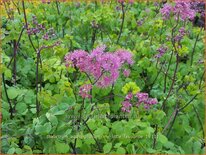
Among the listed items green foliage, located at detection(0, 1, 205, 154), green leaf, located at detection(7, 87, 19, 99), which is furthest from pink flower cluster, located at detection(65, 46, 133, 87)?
green leaf, located at detection(7, 87, 19, 99)

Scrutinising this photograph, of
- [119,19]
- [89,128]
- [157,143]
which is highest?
[119,19]

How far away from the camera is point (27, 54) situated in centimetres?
247

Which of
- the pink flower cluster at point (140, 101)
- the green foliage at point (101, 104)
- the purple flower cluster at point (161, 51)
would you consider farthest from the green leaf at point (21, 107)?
the purple flower cluster at point (161, 51)

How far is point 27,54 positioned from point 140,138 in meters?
1.13

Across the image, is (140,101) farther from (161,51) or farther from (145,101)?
(161,51)

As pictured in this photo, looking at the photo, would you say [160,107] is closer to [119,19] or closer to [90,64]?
[90,64]

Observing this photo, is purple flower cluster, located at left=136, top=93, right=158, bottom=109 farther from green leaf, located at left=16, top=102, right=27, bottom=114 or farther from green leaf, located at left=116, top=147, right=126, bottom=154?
green leaf, located at left=16, top=102, right=27, bottom=114

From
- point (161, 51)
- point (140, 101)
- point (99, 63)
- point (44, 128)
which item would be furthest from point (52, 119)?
point (161, 51)

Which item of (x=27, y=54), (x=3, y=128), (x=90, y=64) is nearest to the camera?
(x=90, y=64)

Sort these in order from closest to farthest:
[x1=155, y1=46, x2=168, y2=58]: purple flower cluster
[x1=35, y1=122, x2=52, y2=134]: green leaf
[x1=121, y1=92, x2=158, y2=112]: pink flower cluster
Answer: [x1=35, y1=122, x2=52, y2=134]: green leaf, [x1=121, y1=92, x2=158, y2=112]: pink flower cluster, [x1=155, y1=46, x2=168, y2=58]: purple flower cluster

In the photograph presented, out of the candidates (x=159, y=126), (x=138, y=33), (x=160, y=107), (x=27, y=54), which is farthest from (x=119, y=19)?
(x=159, y=126)

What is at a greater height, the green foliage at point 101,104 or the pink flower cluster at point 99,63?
the pink flower cluster at point 99,63

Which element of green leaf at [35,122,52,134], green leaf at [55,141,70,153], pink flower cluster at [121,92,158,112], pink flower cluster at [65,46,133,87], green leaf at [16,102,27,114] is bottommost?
green leaf at [55,141,70,153]

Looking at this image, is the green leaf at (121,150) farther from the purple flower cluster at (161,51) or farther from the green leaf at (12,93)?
the purple flower cluster at (161,51)
